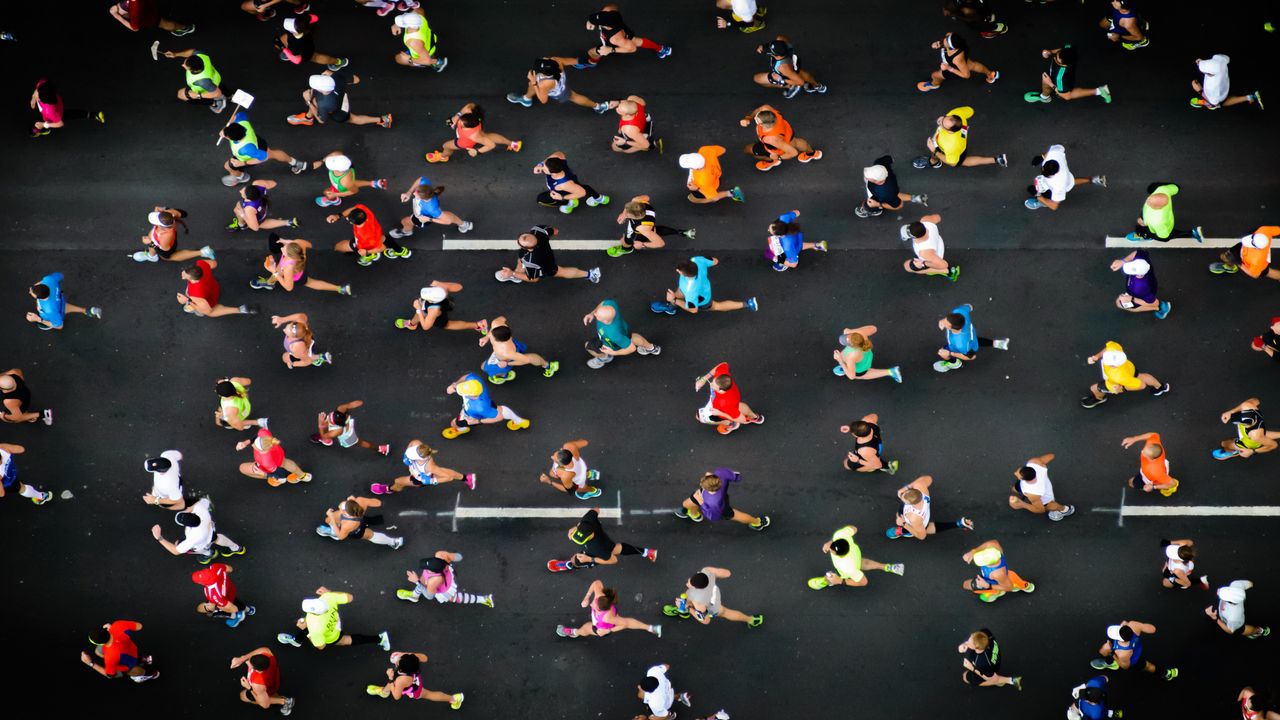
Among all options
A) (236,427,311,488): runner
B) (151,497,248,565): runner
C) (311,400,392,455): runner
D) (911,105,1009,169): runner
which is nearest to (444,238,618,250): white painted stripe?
(311,400,392,455): runner

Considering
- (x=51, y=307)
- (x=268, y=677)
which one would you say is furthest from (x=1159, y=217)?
(x=51, y=307)

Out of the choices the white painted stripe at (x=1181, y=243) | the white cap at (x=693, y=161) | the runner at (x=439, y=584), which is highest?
the white cap at (x=693, y=161)

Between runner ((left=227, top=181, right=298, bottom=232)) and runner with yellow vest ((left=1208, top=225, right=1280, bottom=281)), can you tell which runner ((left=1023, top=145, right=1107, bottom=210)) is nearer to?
runner with yellow vest ((left=1208, top=225, right=1280, bottom=281))

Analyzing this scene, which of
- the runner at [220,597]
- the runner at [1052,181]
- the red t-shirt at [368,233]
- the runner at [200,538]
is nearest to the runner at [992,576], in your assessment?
the runner at [1052,181]

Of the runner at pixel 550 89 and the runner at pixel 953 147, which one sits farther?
the runner at pixel 550 89

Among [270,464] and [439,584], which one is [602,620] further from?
[270,464]

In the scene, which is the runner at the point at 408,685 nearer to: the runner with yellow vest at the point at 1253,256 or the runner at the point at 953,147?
the runner at the point at 953,147
